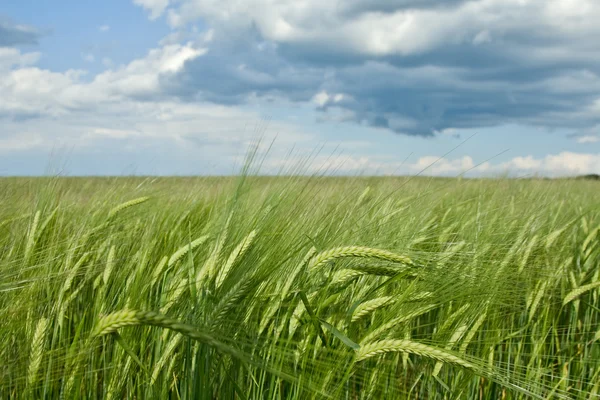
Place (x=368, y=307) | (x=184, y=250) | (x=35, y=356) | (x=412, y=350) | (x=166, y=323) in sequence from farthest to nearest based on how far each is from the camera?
(x=184, y=250) < (x=368, y=307) < (x=35, y=356) < (x=412, y=350) < (x=166, y=323)

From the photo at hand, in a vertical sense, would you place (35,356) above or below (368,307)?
below

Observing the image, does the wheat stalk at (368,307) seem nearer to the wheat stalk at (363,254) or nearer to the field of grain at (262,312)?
the field of grain at (262,312)

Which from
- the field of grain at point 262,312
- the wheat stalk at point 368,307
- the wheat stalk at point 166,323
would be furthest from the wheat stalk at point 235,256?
the wheat stalk at point 166,323

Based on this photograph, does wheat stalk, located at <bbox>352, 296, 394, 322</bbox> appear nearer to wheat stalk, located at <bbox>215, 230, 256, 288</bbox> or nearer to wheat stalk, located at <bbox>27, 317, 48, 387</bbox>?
wheat stalk, located at <bbox>215, 230, 256, 288</bbox>

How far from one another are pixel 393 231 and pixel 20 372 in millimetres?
1210

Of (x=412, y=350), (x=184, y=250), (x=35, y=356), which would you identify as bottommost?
(x=35, y=356)

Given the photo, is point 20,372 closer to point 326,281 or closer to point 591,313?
point 326,281

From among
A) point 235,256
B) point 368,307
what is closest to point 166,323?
point 235,256

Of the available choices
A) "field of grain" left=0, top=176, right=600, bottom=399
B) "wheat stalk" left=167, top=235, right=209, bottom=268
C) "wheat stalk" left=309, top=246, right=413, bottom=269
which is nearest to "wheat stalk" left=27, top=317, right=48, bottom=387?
"field of grain" left=0, top=176, right=600, bottom=399

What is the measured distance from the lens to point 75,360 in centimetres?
128

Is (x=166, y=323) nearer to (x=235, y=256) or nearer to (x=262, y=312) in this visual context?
(x=235, y=256)

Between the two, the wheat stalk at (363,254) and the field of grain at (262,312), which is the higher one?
the wheat stalk at (363,254)

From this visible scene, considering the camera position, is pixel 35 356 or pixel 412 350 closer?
pixel 412 350

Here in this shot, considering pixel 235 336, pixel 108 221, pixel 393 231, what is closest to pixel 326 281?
pixel 235 336
